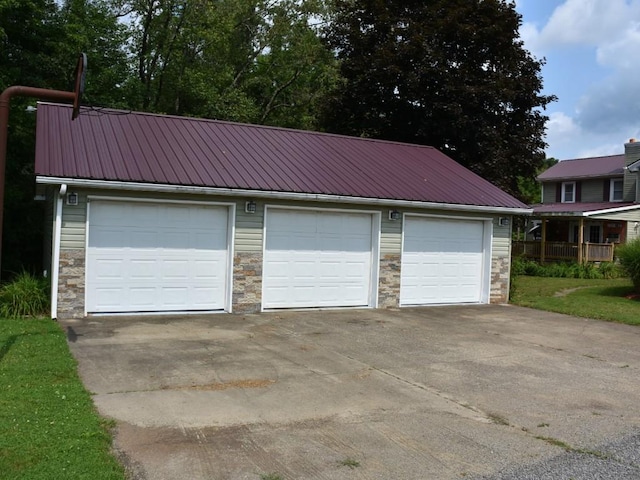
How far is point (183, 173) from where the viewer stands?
1134 centimetres

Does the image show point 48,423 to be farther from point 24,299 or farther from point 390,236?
point 390,236

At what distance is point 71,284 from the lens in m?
10.4

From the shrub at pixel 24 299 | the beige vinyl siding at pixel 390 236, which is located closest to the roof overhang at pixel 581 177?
the beige vinyl siding at pixel 390 236

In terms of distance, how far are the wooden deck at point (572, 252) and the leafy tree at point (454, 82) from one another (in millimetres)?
6579

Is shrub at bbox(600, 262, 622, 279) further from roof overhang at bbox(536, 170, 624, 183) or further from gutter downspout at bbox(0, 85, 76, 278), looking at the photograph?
gutter downspout at bbox(0, 85, 76, 278)

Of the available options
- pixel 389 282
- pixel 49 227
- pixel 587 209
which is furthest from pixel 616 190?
pixel 49 227

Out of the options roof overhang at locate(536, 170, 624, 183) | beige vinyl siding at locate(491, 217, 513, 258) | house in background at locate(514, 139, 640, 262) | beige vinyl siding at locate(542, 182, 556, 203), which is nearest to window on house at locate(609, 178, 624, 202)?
house in background at locate(514, 139, 640, 262)

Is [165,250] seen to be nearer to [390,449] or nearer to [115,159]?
[115,159]

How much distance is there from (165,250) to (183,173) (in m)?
1.54

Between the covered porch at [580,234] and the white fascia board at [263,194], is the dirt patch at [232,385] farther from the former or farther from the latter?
the covered porch at [580,234]

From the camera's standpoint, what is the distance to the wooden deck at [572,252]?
27078 mm

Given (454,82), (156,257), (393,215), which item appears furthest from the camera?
(454,82)

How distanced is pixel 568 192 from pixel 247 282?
2810 cm

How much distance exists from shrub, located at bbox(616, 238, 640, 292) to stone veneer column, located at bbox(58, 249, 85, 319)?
46.9ft
